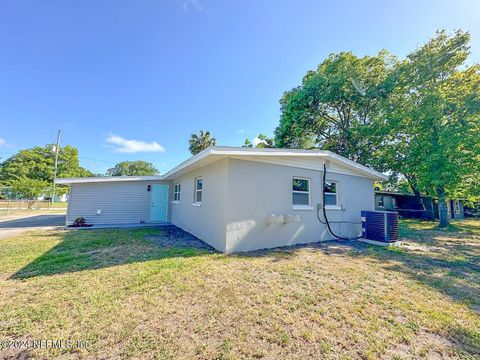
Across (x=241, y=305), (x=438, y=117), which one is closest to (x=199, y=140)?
(x=438, y=117)

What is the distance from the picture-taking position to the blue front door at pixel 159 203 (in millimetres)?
11891

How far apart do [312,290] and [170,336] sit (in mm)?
2319

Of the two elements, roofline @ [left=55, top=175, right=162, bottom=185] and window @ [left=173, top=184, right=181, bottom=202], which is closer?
roofline @ [left=55, top=175, right=162, bottom=185]

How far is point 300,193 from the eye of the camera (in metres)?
7.07

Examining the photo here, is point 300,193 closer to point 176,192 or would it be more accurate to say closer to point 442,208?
point 176,192

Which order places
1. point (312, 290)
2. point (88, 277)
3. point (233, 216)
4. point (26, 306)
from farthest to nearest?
point (233, 216) → point (88, 277) → point (312, 290) → point (26, 306)

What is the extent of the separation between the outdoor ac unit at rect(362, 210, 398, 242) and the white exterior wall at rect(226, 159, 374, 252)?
84 centimetres

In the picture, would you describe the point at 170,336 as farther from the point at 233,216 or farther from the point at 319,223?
the point at 319,223

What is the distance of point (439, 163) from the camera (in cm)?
1103

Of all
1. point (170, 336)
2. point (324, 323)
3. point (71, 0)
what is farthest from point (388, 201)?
point (71, 0)

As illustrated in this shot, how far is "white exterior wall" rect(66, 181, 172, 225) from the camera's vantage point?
34.7 feet

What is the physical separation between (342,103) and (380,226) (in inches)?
467

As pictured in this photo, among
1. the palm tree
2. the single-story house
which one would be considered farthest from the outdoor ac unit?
the palm tree

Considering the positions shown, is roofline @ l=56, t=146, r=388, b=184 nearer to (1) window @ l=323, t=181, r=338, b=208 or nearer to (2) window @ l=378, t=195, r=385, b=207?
(1) window @ l=323, t=181, r=338, b=208
